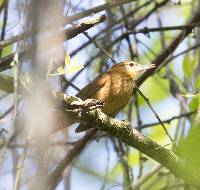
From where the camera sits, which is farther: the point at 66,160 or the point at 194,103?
the point at 66,160

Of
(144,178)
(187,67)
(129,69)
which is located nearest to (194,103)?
(187,67)

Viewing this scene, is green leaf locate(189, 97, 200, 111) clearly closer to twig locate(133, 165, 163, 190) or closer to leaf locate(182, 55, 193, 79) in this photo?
leaf locate(182, 55, 193, 79)

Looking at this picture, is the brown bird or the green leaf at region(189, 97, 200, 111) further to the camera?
the brown bird

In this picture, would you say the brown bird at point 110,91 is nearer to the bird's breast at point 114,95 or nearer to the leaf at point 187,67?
the bird's breast at point 114,95

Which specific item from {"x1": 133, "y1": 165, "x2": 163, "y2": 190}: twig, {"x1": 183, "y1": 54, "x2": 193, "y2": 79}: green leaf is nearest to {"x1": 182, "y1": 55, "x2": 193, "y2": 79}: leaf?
{"x1": 183, "y1": 54, "x2": 193, "y2": 79}: green leaf

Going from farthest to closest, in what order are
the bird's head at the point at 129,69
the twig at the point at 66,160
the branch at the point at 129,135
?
the bird's head at the point at 129,69
the twig at the point at 66,160
the branch at the point at 129,135

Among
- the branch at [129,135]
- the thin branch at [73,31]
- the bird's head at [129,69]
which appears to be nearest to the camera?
the thin branch at [73,31]

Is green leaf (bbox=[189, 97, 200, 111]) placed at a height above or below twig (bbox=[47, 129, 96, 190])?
above

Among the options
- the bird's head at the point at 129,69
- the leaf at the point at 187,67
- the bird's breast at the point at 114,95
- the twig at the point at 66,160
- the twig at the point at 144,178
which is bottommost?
the twig at the point at 144,178

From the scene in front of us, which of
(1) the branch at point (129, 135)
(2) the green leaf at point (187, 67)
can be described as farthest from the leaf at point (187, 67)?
(1) the branch at point (129, 135)

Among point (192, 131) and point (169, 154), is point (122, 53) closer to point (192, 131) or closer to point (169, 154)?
point (169, 154)

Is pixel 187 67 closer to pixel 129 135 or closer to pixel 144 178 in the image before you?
pixel 144 178

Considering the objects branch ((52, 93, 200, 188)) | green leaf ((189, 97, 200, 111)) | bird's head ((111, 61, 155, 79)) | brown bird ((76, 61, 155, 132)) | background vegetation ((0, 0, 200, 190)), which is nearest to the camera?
background vegetation ((0, 0, 200, 190))

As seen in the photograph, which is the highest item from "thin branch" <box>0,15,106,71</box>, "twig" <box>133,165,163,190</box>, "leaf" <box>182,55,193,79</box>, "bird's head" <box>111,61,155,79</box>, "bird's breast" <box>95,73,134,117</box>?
"thin branch" <box>0,15,106,71</box>
